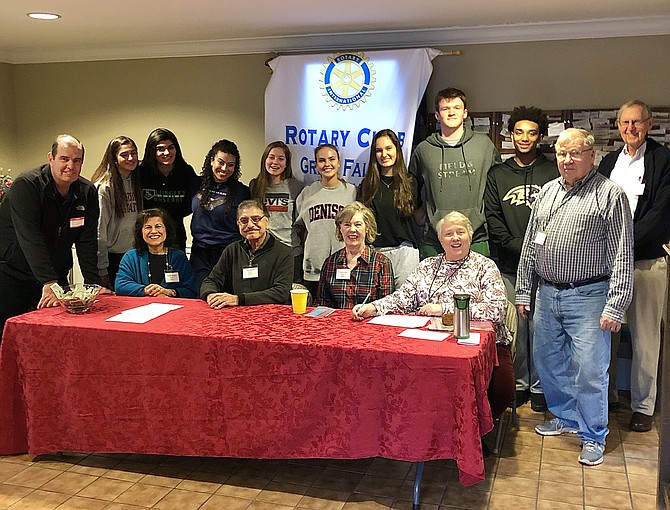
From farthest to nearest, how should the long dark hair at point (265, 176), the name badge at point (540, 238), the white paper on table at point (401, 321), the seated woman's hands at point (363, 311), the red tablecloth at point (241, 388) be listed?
the long dark hair at point (265, 176)
the name badge at point (540, 238)
the seated woman's hands at point (363, 311)
the white paper on table at point (401, 321)
the red tablecloth at point (241, 388)

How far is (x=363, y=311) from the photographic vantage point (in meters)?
2.95

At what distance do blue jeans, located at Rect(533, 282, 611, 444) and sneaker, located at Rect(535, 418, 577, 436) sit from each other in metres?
0.08

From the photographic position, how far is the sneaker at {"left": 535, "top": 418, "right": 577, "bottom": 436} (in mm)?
3393

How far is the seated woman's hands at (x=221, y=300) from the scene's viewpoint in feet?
10.4

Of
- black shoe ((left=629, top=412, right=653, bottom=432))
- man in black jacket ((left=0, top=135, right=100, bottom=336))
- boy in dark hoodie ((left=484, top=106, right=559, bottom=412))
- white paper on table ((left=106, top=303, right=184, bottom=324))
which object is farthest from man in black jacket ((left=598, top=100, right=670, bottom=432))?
man in black jacket ((left=0, top=135, right=100, bottom=336))

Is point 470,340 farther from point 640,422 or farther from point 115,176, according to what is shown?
point 115,176

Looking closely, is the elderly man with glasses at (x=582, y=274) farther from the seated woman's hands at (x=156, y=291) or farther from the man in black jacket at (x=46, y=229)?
the man in black jacket at (x=46, y=229)

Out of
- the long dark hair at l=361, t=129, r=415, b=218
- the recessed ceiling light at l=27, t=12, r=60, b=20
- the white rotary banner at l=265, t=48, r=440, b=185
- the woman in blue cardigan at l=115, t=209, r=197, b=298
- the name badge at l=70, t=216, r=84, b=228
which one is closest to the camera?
the name badge at l=70, t=216, r=84, b=228

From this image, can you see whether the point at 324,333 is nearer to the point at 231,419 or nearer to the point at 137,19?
the point at 231,419

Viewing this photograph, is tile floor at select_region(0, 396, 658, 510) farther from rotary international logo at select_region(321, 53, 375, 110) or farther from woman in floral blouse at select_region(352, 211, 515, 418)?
rotary international logo at select_region(321, 53, 375, 110)

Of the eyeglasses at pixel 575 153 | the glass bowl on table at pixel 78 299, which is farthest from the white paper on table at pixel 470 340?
the glass bowl on table at pixel 78 299

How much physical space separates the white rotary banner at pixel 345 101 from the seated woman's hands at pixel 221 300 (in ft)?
5.05

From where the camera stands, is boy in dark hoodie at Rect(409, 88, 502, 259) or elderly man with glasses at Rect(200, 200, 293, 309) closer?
elderly man with glasses at Rect(200, 200, 293, 309)

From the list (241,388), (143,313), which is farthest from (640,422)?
(143,313)
